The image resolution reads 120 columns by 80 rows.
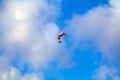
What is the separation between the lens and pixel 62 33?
147125 mm

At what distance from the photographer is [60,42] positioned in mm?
143625

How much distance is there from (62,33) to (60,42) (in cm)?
600
